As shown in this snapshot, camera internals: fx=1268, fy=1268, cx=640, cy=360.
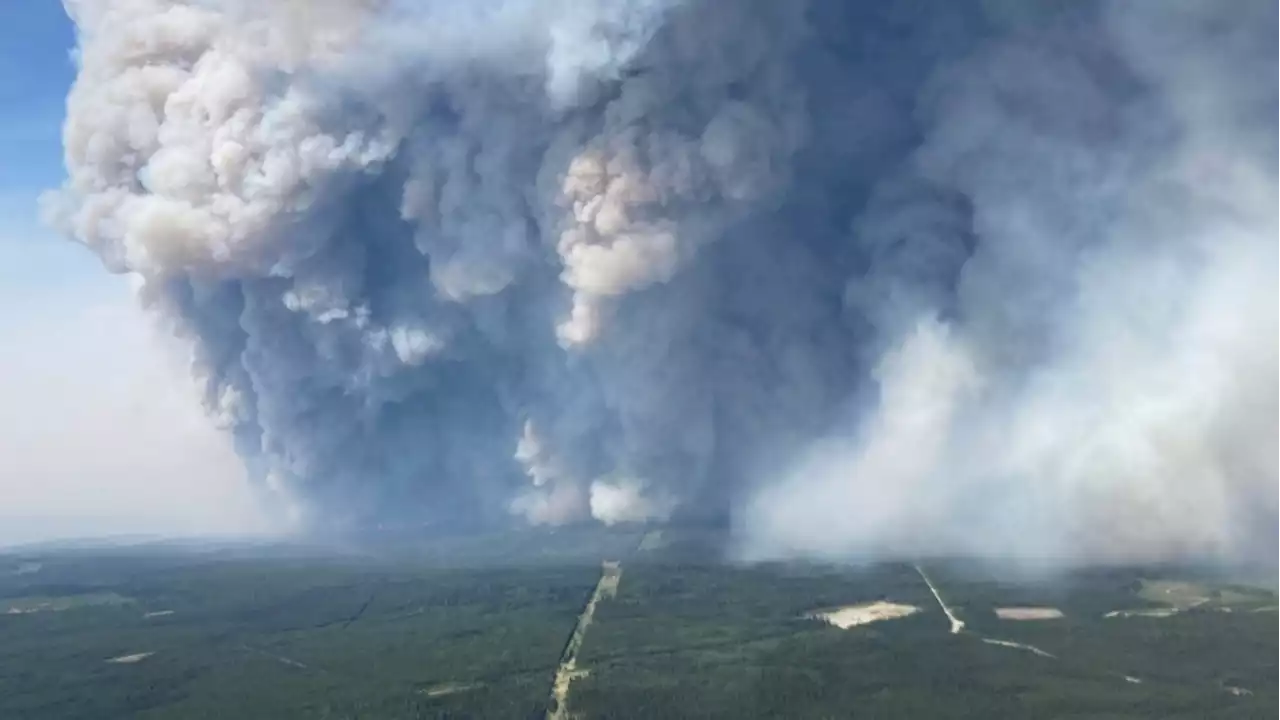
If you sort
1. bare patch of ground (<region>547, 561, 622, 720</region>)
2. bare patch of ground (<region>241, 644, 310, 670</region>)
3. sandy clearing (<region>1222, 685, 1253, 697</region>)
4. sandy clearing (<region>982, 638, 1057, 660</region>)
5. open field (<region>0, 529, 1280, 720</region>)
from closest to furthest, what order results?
sandy clearing (<region>1222, 685, 1253, 697</region>), open field (<region>0, 529, 1280, 720</region>), bare patch of ground (<region>547, 561, 622, 720</region>), sandy clearing (<region>982, 638, 1057, 660</region>), bare patch of ground (<region>241, 644, 310, 670</region>)

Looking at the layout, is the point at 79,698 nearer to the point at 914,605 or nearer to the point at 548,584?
the point at 548,584

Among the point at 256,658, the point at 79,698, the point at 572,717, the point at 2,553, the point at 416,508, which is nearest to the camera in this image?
the point at 572,717

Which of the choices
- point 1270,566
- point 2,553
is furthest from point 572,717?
point 2,553

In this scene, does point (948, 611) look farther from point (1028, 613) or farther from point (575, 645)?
point (575, 645)

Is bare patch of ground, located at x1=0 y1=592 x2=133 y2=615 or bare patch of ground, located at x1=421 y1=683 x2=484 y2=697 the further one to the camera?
bare patch of ground, located at x1=0 y1=592 x2=133 y2=615

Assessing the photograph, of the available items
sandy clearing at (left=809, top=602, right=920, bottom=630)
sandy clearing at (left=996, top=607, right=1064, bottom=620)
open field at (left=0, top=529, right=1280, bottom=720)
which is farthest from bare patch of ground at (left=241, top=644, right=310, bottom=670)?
sandy clearing at (left=996, top=607, right=1064, bottom=620)

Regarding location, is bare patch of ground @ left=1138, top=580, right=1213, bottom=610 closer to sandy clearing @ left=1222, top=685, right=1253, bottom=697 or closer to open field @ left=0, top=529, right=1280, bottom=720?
open field @ left=0, top=529, right=1280, bottom=720
